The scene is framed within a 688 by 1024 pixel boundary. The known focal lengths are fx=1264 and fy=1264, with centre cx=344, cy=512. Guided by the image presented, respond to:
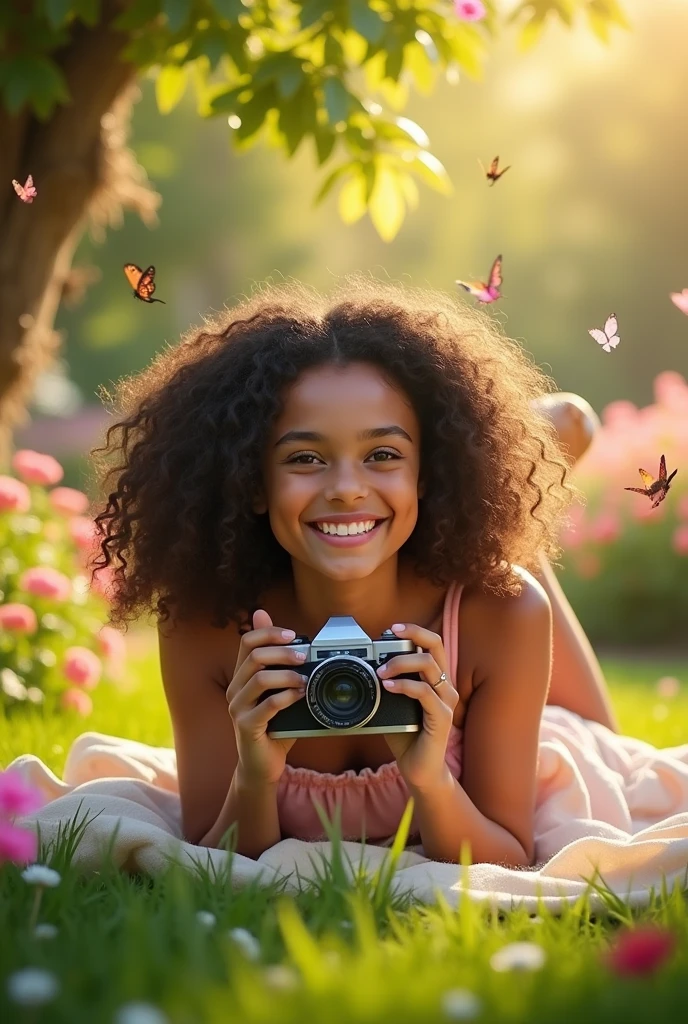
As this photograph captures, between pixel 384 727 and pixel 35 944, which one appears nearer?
pixel 35 944

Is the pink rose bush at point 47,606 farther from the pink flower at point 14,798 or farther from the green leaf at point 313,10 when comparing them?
the pink flower at point 14,798

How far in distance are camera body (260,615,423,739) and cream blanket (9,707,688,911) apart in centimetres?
24

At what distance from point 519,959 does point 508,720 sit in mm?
1147

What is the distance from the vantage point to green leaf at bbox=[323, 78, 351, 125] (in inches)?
117

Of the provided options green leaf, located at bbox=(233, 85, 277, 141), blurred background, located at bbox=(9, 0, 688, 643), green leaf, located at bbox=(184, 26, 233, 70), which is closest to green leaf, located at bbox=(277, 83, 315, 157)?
green leaf, located at bbox=(233, 85, 277, 141)

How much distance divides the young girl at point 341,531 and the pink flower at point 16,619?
4.61 ft

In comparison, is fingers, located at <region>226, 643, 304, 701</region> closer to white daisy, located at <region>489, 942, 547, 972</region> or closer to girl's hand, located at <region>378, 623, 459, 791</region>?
girl's hand, located at <region>378, 623, 459, 791</region>

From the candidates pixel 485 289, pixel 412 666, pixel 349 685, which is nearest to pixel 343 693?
pixel 349 685

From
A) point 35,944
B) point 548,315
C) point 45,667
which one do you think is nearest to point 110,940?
point 35,944

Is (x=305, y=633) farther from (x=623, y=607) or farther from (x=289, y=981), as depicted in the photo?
(x=623, y=607)

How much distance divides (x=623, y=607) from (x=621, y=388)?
1931 cm

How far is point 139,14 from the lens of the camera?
3.17 meters

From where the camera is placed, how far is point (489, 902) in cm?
203

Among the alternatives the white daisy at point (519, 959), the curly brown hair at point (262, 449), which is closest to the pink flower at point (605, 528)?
the curly brown hair at point (262, 449)
